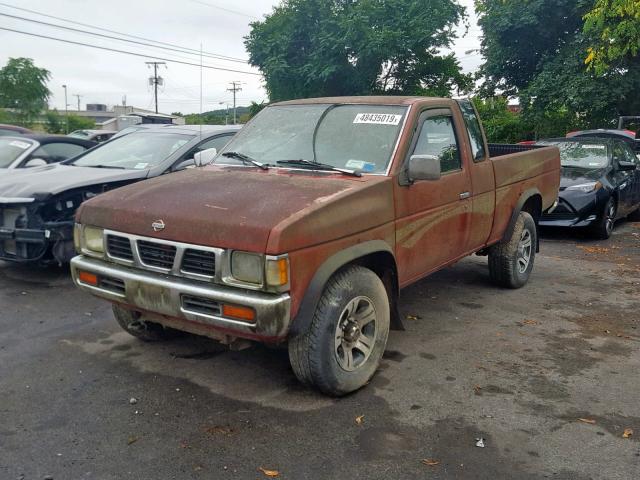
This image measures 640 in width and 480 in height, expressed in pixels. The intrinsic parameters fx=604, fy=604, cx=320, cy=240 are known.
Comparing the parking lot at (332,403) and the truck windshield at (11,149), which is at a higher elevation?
the truck windshield at (11,149)

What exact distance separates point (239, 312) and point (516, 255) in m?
3.81

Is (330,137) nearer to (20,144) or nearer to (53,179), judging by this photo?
(53,179)

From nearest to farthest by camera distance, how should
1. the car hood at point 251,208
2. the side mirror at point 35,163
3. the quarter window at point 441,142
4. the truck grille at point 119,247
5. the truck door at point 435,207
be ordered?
1. the car hood at point 251,208
2. the truck grille at point 119,247
3. the truck door at point 435,207
4. the quarter window at point 441,142
5. the side mirror at point 35,163

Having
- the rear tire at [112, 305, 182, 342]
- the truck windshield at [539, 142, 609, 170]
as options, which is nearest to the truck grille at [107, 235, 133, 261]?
the rear tire at [112, 305, 182, 342]

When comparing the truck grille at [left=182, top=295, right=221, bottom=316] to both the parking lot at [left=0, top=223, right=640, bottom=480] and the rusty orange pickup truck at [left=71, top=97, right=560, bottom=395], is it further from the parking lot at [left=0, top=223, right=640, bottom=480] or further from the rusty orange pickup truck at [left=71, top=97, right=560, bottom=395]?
the parking lot at [left=0, top=223, right=640, bottom=480]

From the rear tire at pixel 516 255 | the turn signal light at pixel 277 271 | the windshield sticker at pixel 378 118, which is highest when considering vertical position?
the windshield sticker at pixel 378 118

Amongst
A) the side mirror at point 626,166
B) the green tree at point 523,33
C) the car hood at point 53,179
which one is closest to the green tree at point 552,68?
the green tree at point 523,33

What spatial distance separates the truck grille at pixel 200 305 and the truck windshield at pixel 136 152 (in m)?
→ 3.82

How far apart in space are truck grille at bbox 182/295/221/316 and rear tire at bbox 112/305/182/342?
3.37ft

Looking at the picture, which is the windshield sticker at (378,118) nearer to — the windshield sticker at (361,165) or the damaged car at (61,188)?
the windshield sticker at (361,165)

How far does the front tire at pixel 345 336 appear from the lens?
3.64 meters

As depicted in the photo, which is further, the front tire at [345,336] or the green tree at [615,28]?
the green tree at [615,28]

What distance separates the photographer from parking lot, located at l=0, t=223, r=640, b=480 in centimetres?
314

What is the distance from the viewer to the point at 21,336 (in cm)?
492
